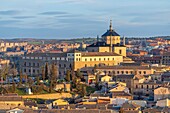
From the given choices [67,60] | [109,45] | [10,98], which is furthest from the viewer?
[109,45]

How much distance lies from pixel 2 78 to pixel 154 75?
12.4 metres

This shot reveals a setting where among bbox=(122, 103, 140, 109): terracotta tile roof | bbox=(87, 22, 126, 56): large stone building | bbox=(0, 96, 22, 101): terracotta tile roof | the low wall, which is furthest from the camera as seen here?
bbox=(87, 22, 126, 56): large stone building

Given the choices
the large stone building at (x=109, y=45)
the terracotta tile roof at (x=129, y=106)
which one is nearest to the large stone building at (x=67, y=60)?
the large stone building at (x=109, y=45)

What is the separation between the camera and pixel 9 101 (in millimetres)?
36688


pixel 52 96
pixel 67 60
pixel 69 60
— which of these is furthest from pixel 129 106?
pixel 67 60

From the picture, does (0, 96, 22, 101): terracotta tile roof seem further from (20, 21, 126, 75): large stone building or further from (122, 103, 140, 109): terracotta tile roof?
(20, 21, 126, 75): large stone building

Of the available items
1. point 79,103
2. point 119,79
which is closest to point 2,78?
point 119,79

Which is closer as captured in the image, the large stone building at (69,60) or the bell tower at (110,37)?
the large stone building at (69,60)

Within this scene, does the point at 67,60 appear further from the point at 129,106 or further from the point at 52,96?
the point at 129,106

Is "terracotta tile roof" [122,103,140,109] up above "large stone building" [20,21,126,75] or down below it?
below

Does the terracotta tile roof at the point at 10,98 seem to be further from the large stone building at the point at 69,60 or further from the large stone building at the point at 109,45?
the large stone building at the point at 109,45

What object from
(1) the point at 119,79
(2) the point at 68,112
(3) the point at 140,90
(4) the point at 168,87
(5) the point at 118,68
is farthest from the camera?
(5) the point at 118,68

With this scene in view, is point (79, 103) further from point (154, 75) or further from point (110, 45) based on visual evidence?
point (110, 45)

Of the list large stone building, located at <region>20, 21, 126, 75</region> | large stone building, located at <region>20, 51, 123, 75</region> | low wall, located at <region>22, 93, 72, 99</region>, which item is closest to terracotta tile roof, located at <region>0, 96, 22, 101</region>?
low wall, located at <region>22, 93, 72, 99</region>
